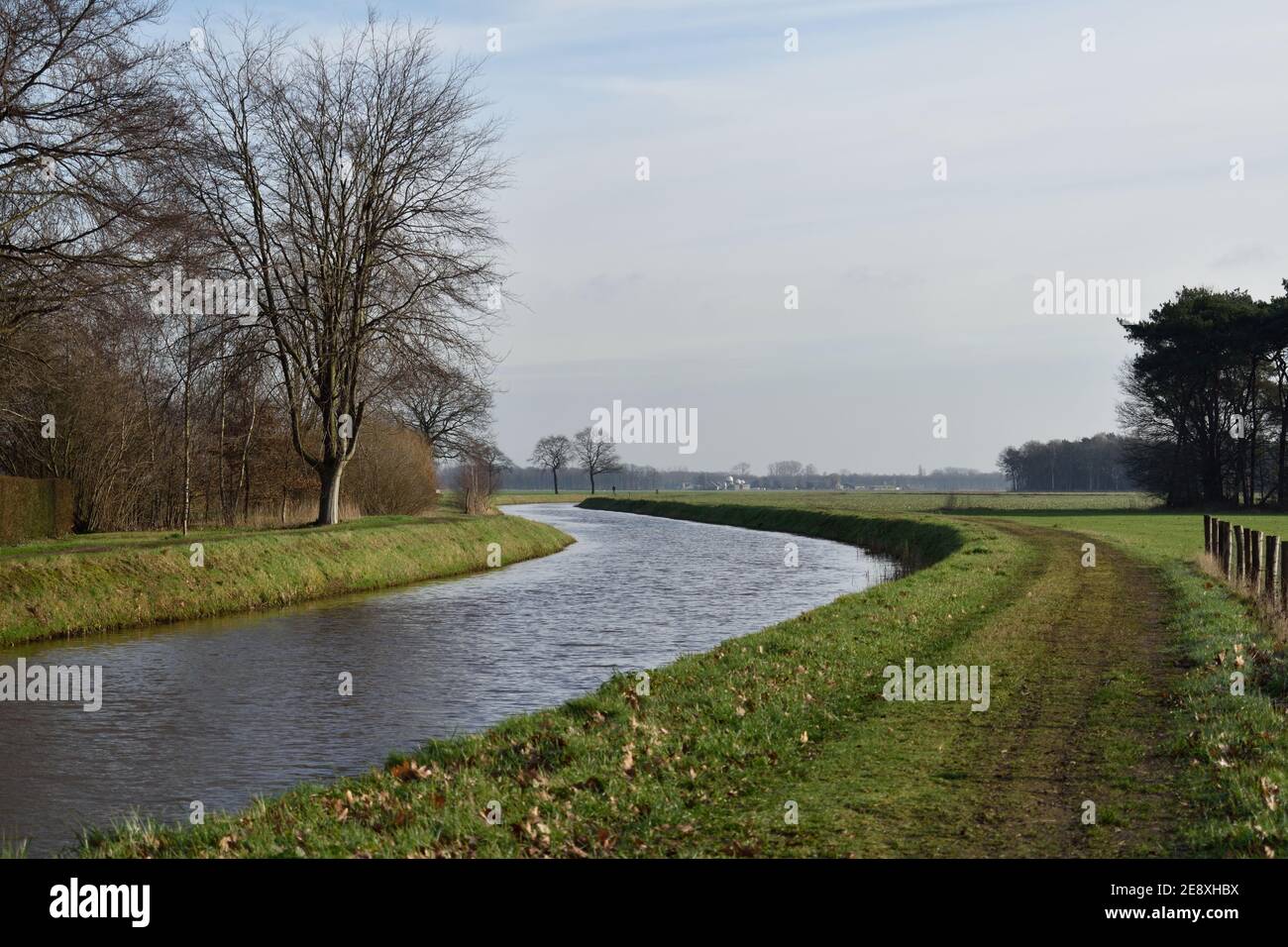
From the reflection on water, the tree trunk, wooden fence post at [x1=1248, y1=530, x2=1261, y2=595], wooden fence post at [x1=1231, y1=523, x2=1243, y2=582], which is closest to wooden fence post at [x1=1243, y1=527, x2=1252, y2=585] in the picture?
wooden fence post at [x1=1248, y1=530, x2=1261, y2=595]

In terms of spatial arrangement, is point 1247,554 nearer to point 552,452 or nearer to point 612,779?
point 612,779

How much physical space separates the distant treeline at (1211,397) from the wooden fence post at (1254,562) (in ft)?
182

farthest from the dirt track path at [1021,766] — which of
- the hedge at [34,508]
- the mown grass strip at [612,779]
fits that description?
the hedge at [34,508]

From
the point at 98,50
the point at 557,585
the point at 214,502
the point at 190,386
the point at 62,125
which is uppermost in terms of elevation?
the point at 98,50

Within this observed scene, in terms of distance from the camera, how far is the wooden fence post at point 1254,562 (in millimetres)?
19372

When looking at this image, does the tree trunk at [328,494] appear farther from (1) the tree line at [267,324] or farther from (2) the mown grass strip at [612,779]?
(2) the mown grass strip at [612,779]

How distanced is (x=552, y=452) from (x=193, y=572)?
139 metres

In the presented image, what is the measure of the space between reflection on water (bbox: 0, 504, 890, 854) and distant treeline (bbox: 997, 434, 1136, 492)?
155 m
